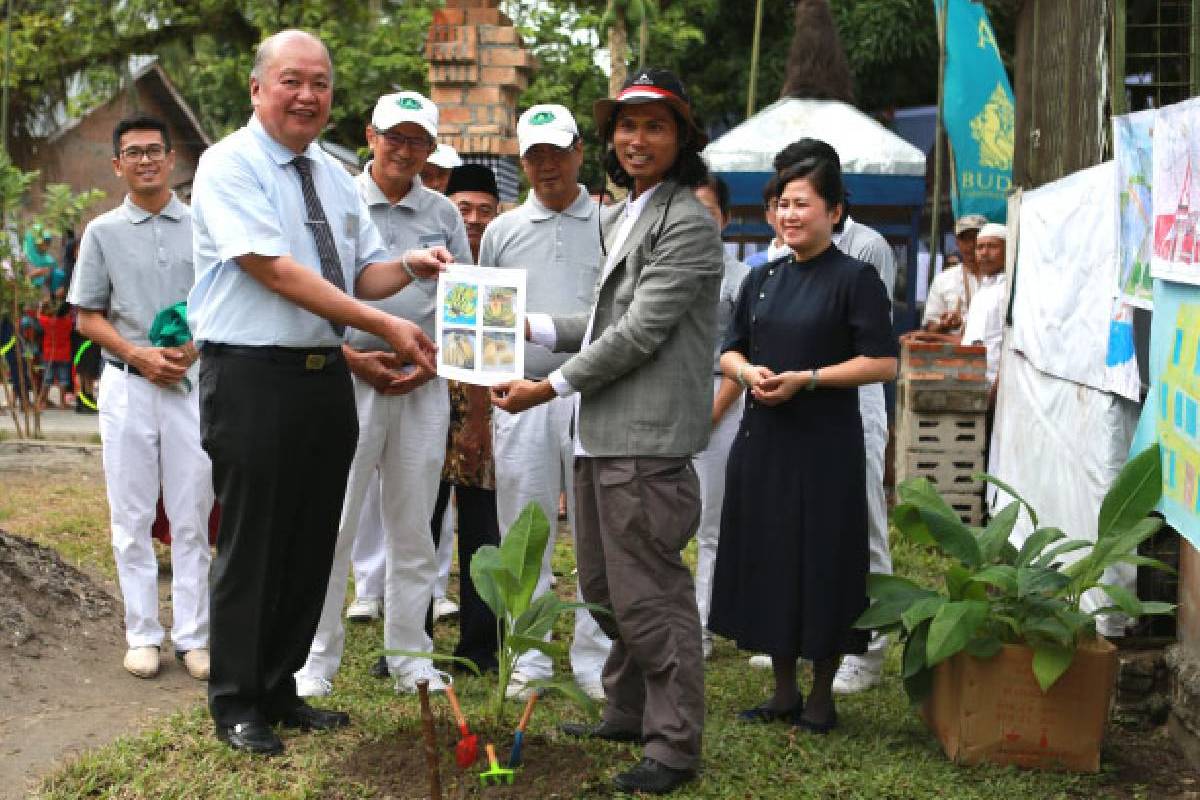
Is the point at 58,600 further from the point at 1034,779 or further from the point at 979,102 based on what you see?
the point at 979,102

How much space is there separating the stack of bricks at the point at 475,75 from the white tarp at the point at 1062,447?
366 cm

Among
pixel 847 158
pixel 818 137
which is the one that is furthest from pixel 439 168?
pixel 818 137

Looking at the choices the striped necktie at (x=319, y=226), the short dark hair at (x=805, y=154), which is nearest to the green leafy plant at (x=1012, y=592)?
the short dark hair at (x=805, y=154)

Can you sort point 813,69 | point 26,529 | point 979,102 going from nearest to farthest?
1. point 26,529
2. point 979,102
3. point 813,69

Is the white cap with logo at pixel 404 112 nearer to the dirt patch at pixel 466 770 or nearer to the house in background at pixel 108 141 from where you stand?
the dirt patch at pixel 466 770

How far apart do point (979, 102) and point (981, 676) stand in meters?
7.78

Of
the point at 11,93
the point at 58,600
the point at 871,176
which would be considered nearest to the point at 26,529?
the point at 58,600

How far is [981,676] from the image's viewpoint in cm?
465

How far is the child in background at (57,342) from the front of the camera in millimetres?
15406

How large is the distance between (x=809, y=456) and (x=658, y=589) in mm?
939

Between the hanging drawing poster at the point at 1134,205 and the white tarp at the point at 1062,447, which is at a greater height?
the hanging drawing poster at the point at 1134,205

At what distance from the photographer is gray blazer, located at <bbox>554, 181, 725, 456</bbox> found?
4.21 meters

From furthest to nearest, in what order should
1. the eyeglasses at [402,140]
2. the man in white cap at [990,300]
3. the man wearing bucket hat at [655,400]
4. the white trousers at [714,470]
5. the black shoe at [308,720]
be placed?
1. the man in white cap at [990,300]
2. the white trousers at [714,470]
3. the eyeglasses at [402,140]
4. the black shoe at [308,720]
5. the man wearing bucket hat at [655,400]

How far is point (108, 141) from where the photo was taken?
98.6 feet
